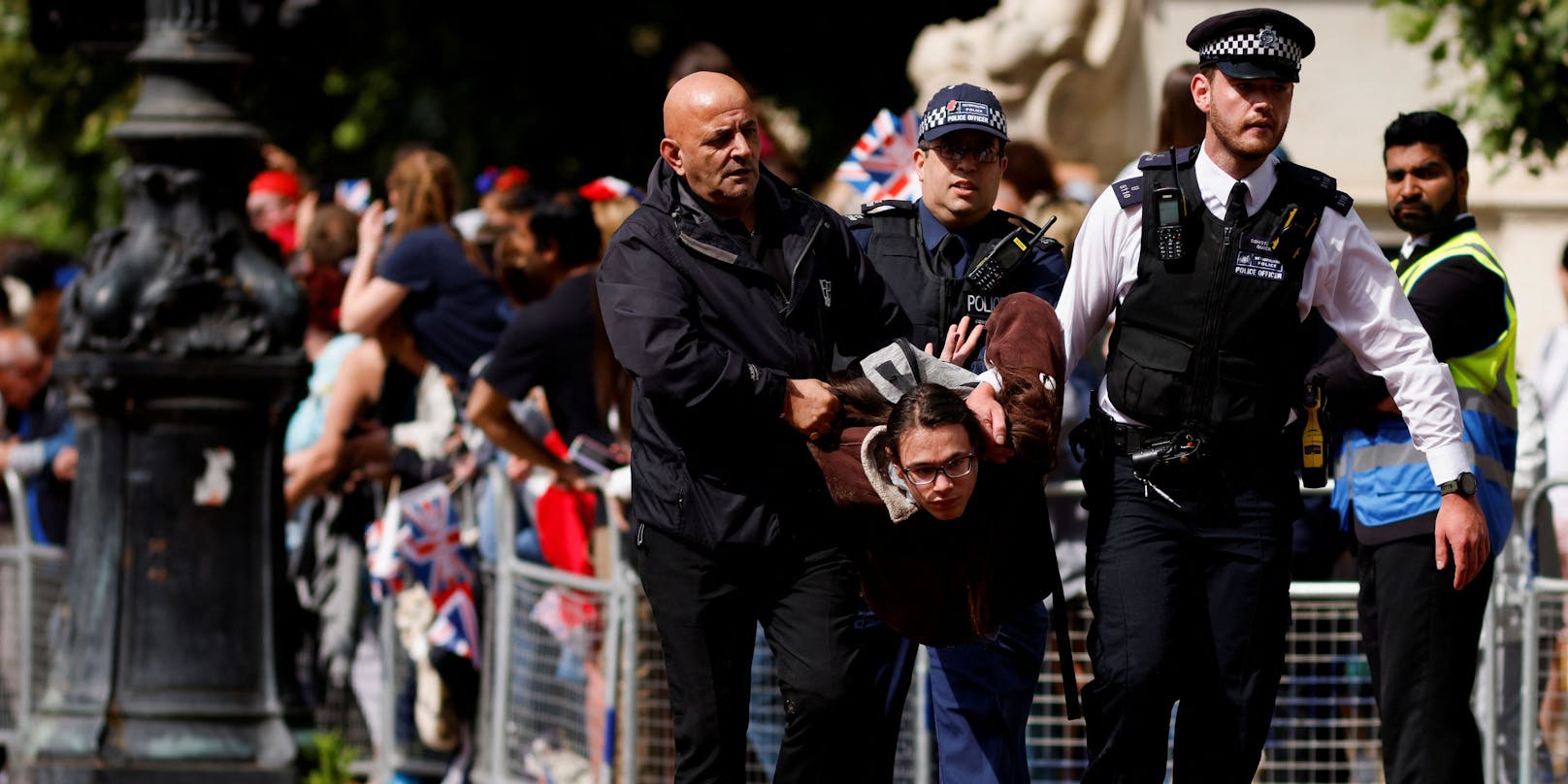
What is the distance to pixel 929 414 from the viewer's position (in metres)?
5.91

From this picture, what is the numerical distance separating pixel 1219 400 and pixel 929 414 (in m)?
0.69

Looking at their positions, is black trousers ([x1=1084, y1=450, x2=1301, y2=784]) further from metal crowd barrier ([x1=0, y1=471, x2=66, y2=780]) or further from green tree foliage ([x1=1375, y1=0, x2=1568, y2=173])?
metal crowd barrier ([x1=0, y1=471, x2=66, y2=780])

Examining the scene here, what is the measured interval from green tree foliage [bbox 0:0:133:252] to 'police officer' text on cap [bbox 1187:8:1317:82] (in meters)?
12.8

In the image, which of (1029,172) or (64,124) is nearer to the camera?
(1029,172)

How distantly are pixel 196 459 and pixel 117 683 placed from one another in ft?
2.55

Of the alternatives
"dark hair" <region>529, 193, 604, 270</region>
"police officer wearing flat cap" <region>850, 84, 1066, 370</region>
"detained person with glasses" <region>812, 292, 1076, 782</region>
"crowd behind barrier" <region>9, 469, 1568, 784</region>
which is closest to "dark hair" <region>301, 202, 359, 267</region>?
"crowd behind barrier" <region>9, 469, 1568, 784</region>

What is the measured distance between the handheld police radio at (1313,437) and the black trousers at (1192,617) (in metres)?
0.09

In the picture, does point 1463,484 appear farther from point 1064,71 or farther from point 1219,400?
point 1064,71

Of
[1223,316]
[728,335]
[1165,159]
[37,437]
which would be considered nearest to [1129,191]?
[1165,159]

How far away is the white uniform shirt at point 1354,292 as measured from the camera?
20.1 feet

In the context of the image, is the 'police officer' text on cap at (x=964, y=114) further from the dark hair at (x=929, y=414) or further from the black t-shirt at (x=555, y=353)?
the black t-shirt at (x=555, y=353)

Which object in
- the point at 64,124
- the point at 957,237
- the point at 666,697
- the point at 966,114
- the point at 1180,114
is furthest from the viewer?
the point at 64,124

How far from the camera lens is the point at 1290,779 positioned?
307 inches

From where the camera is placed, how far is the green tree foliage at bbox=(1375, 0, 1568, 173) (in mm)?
9188
